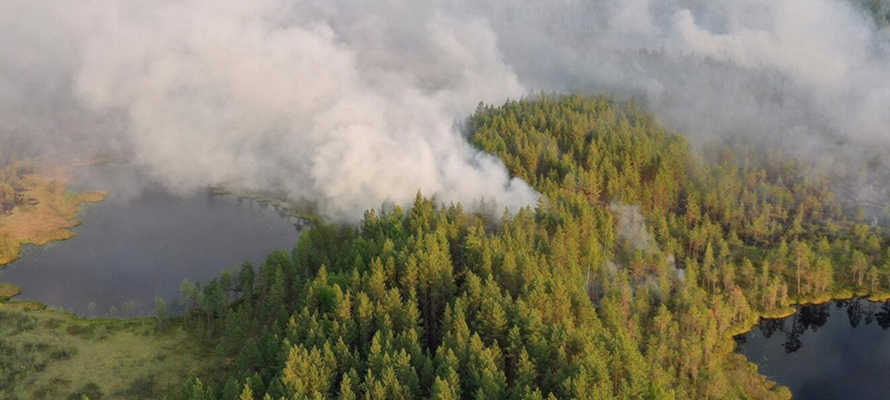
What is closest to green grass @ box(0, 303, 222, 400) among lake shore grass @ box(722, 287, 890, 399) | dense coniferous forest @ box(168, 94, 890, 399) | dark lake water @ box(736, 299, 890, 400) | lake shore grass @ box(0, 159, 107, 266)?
dense coniferous forest @ box(168, 94, 890, 399)

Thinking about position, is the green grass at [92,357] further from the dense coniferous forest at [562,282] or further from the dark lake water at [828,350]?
the dark lake water at [828,350]

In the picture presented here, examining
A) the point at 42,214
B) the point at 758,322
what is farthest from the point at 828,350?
the point at 42,214

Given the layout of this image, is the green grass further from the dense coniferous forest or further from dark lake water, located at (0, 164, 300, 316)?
dark lake water, located at (0, 164, 300, 316)

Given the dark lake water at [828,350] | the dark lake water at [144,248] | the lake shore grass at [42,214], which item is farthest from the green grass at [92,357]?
the dark lake water at [828,350]

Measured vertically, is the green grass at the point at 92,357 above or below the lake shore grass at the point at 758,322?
below

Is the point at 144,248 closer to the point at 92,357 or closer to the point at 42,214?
the point at 42,214

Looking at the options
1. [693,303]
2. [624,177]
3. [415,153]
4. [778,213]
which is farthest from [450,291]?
[778,213]
